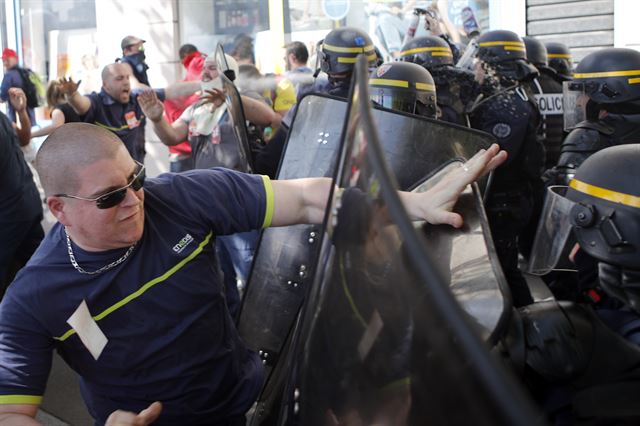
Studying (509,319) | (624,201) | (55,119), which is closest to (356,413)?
(509,319)

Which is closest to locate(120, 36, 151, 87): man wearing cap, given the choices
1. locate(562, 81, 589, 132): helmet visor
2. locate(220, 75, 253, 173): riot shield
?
locate(220, 75, 253, 173): riot shield

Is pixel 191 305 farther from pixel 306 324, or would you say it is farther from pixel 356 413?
pixel 356 413

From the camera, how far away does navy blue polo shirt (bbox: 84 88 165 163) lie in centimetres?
586

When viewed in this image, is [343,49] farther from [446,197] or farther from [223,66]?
[446,197]

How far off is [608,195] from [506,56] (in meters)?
3.51

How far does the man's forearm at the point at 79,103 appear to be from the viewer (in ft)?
18.7

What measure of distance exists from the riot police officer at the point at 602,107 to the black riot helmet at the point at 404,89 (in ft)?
2.37

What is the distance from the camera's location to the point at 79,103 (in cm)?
576

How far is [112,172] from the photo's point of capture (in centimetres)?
203

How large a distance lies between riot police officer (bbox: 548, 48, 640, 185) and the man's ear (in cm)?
237

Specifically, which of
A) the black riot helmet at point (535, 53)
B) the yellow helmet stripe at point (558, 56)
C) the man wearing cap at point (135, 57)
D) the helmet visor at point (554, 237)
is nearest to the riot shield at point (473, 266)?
the helmet visor at point (554, 237)

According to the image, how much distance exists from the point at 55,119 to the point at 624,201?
15.9 feet

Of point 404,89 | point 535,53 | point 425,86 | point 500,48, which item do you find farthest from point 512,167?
point 535,53

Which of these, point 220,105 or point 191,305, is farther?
point 220,105
